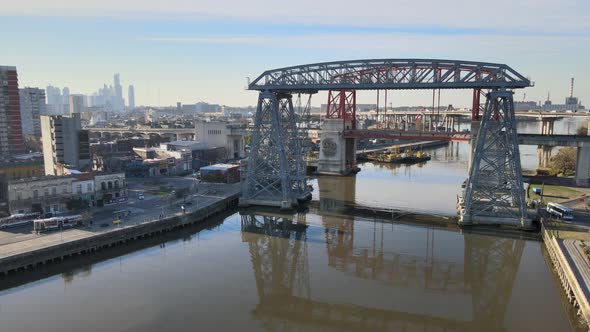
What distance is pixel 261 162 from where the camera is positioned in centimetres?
3005

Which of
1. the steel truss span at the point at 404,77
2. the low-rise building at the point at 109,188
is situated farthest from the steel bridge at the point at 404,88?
the low-rise building at the point at 109,188

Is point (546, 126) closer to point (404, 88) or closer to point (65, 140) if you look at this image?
point (404, 88)

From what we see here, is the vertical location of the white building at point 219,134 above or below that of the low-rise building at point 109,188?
above

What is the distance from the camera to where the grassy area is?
92.3ft

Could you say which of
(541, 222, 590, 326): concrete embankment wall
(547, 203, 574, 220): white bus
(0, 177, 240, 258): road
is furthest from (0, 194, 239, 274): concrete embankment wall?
(547, 203, 574, 220): white bus

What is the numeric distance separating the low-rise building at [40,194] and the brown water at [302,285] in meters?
6.91

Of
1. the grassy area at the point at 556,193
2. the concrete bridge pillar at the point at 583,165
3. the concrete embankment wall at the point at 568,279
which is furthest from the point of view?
the concrete bridge pillar at the point at 583,165

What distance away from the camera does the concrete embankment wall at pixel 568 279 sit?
44.9 ft

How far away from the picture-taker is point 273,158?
30.3 m

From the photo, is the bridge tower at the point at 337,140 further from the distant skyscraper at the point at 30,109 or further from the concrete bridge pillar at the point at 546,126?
the distant skyscraper at the point at 30,109

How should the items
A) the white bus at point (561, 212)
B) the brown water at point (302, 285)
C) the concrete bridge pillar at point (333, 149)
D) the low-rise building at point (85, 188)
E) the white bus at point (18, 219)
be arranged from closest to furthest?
1. the brown water at point (302, 285)
2. the white bus at point (18, 219)
3. the white bus at point (561, 212)
4. the low-rise building at point (85, 188)
5. the concrete bridge pillar at point (333, 149)

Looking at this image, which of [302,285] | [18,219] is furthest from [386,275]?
[18,219]

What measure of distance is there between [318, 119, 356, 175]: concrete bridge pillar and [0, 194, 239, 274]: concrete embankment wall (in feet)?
63.4

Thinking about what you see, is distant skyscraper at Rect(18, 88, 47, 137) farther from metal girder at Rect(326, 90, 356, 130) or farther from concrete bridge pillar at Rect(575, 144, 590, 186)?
concrete bridge pillar at Rect(575, 144, 590, 186)
